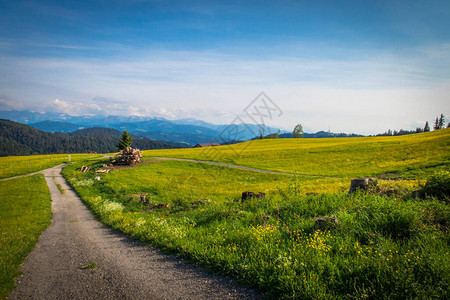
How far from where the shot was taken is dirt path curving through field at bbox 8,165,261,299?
5.04 meters

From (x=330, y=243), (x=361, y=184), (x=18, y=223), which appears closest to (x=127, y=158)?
(x=18, y=223)

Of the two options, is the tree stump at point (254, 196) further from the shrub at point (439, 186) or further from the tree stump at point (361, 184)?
the shrub at point (439, 186)

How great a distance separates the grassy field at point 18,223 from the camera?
21.4ft

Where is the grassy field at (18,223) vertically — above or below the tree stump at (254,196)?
below

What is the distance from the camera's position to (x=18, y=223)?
1238 cm

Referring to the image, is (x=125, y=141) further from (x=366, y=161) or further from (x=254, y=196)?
(x=254, y=196)

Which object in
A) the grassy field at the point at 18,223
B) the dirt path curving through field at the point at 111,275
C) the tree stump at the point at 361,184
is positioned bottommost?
the grassy field at the point at 18,223

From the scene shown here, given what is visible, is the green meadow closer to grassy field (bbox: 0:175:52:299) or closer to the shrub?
the shrub

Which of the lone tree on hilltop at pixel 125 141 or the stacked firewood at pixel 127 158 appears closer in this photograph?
the stacked firewood at pixel 127 158

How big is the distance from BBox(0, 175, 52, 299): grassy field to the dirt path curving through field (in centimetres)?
33

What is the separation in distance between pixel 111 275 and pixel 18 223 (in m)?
11.0

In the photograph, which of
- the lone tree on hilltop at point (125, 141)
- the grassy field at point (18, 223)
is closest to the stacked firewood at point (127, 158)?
the grassy field at point (18, 223)

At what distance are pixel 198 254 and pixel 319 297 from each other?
142 inches

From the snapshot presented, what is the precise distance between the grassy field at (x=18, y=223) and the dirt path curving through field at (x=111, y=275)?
1.08ft
